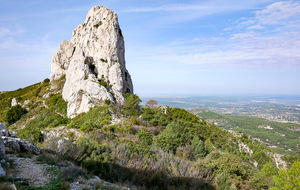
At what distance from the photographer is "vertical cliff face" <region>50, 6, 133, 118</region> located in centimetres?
2323

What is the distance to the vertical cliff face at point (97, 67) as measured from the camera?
2323cm

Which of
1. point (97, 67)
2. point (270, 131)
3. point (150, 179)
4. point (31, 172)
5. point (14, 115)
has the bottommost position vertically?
point (270, 131)

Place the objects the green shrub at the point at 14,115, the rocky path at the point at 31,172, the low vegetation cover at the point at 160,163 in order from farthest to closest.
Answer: the green shrub at the point at 14,115 → the low vegetation cover at the point at 160,163 → the rocky path at the point at 31,172

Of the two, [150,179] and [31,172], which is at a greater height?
[31,172]

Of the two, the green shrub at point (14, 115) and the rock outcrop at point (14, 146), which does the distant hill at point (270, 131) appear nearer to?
the green shrub at point (14, 115)

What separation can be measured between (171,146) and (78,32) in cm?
3636

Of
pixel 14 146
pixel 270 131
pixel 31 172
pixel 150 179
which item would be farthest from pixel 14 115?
pixel 270 131

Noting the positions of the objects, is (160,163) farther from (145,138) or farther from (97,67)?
(97,67)

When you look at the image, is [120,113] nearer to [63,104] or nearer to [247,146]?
[63,104]

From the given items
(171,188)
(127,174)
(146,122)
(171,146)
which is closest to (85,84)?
(146,122)

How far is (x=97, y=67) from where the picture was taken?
27844mm

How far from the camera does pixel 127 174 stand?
Answer: 7820 mm

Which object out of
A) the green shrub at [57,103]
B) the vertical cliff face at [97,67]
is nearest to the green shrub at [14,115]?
the green shrub at [57,103]

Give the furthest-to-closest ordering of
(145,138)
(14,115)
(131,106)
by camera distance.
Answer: (14,115) → (131,106) → (145,138)
